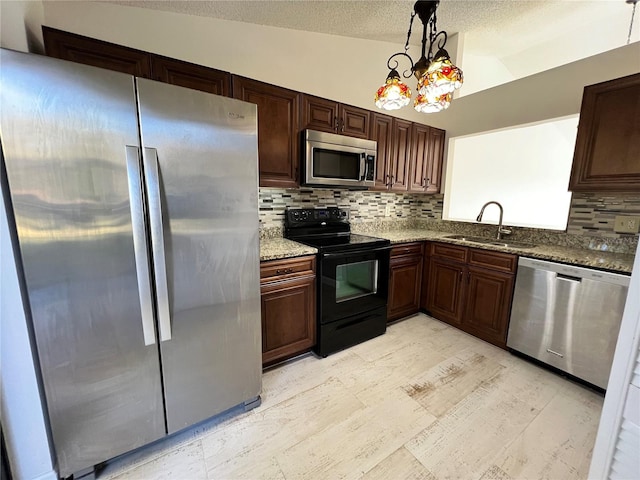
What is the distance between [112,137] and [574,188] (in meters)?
2.96

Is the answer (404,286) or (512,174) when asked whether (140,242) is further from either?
(512,174)

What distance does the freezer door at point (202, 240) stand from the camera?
3.84ft

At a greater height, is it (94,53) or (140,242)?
(94,53)

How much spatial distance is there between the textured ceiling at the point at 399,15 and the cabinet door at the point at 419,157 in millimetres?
949

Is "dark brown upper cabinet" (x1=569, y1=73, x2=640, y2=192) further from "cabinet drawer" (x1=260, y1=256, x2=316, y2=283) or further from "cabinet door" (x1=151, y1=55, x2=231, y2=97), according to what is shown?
"cabinet door" (x1=151, y1=55, x2=231, y2=97)

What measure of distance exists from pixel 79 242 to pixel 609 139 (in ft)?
10.5

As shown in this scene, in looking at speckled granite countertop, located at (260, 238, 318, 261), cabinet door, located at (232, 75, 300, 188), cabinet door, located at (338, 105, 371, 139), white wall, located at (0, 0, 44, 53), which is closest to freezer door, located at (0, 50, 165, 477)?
white wall, located at (0, 0, 44, 53)

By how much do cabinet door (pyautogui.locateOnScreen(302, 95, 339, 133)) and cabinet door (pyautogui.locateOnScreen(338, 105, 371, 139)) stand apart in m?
0.07

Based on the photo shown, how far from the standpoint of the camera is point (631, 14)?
2.22 m

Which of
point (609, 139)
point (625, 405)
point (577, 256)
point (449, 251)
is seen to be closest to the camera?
point (625, 405)

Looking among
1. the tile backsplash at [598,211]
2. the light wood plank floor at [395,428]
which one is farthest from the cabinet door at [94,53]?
the tile backsplash at [598,211]

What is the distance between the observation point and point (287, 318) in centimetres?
198

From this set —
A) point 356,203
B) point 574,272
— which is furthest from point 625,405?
point 356,203

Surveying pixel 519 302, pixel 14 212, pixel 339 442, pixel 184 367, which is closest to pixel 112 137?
pixel 14 212
